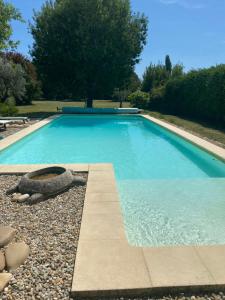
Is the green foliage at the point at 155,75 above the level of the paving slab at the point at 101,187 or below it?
above

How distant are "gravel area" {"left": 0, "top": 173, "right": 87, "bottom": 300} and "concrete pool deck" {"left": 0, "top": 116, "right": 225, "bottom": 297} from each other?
0.14 meters

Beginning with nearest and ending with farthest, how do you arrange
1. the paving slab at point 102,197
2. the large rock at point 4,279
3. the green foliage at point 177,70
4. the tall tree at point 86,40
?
1. the large rock at point 4,279
2. the paving slab at point 102,197
3. the tall tree at point 86,40
4. the green foliage at point 177,70

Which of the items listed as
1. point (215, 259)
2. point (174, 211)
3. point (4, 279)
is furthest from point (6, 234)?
point (174, 211)

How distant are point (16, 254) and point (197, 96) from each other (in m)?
17.6

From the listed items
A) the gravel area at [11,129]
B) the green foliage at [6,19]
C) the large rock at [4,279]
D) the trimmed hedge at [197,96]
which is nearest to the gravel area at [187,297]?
the large rock at [4,279]

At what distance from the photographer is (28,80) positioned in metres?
32.2

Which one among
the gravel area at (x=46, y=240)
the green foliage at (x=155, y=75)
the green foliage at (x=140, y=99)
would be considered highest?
the green foliage at (x=155, y=75)

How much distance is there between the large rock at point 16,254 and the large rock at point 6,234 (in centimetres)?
11

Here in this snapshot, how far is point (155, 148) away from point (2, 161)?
5155 millimetres

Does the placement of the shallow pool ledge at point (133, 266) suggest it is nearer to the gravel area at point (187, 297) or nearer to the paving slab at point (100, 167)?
the gravel area at point (187, 297)

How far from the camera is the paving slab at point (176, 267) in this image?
2.93m

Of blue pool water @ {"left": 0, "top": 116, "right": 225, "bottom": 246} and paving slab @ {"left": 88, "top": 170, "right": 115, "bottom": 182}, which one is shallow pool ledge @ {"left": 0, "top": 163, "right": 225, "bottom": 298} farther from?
paving slab @ {"left": 88, "top": 170, "right": 115, "bottom": 182}

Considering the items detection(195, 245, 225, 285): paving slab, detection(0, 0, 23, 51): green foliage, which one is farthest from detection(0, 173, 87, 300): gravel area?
detection(0, 0, 23, 51): green foliage

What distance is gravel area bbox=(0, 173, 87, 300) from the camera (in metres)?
2.89
